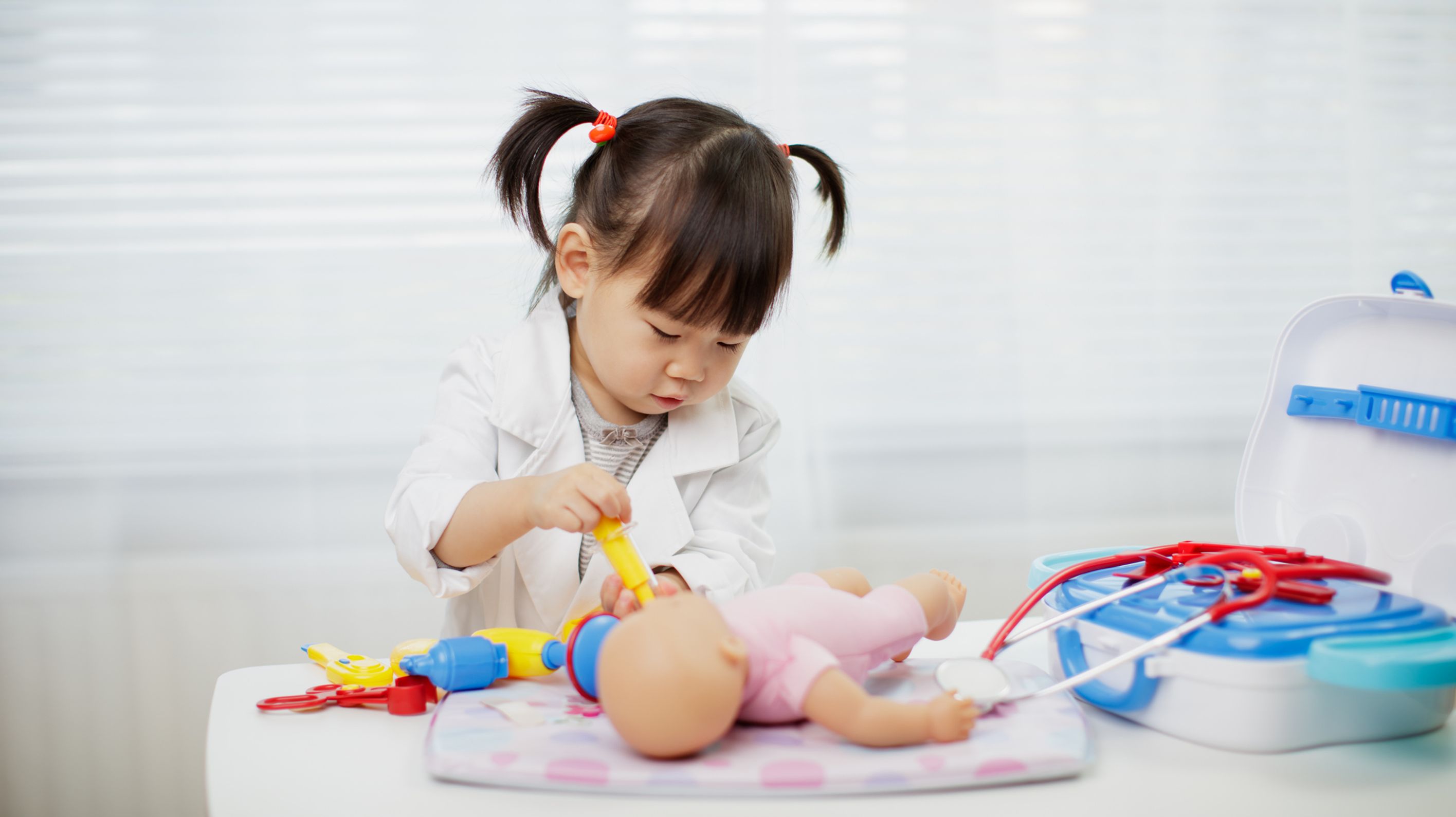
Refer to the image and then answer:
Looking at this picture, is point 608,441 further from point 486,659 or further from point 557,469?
point 486,659

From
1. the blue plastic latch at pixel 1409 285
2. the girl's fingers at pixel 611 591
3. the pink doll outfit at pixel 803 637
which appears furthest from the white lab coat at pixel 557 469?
the blue plastic latch at pixel 1409 285

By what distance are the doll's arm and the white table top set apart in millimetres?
27

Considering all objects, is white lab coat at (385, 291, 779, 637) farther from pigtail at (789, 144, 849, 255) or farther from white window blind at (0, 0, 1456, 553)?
white window blind at (0, 0, 1456, 553)

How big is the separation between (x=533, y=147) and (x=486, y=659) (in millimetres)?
428

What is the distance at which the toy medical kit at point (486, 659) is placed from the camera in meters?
0.57

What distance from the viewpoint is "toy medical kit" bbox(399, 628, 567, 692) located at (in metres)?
0.57

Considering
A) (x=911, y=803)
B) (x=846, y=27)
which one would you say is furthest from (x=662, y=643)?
(x=846, y=27)

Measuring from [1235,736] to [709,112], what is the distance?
57 cm

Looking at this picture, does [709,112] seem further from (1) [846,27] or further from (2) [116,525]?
(2) [116,525]

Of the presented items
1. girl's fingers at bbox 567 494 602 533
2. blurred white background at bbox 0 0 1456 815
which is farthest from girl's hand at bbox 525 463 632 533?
blurred white background at bbox 0 0 1456 815

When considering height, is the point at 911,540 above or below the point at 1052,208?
below

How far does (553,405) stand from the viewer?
84 centimetres

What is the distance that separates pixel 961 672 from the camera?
21.2 inches

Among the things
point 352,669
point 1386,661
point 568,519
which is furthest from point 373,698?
point 1386,661
